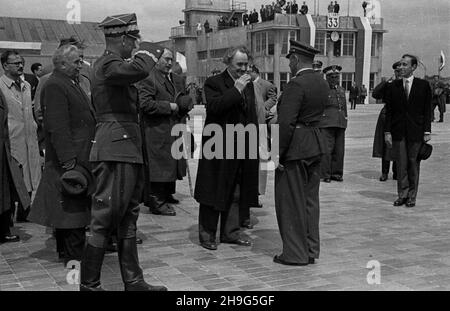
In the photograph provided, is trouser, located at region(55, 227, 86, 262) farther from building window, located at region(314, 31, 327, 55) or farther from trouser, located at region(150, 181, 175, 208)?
building window, located at region(314, 31, 327, 55)

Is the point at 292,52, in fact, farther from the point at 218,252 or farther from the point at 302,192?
the point at 218,252

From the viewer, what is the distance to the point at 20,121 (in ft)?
22.4

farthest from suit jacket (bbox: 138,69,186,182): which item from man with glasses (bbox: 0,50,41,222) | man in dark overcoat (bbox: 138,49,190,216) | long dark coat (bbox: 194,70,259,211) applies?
long dark coat (bbox: 194,70,259,211)

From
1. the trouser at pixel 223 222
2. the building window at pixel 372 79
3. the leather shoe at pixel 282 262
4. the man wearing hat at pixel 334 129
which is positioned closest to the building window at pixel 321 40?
the building window at pixel 372 79

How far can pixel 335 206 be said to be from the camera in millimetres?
8242

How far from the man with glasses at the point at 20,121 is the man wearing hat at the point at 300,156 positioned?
297cm

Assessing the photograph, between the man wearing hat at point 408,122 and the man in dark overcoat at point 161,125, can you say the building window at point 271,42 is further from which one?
the man in dark overcoat at point 161,125

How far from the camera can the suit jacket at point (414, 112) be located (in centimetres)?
798

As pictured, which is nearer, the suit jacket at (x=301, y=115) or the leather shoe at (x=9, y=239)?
the suit jacket at (x=301, y=115)

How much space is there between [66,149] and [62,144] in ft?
0.18

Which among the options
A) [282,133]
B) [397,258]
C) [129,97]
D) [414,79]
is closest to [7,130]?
[129,97]

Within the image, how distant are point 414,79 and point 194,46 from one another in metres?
56.8

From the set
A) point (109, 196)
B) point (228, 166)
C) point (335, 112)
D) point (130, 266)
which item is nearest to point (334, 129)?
point (335, 112)

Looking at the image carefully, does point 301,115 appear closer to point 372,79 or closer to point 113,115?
point 113,115
